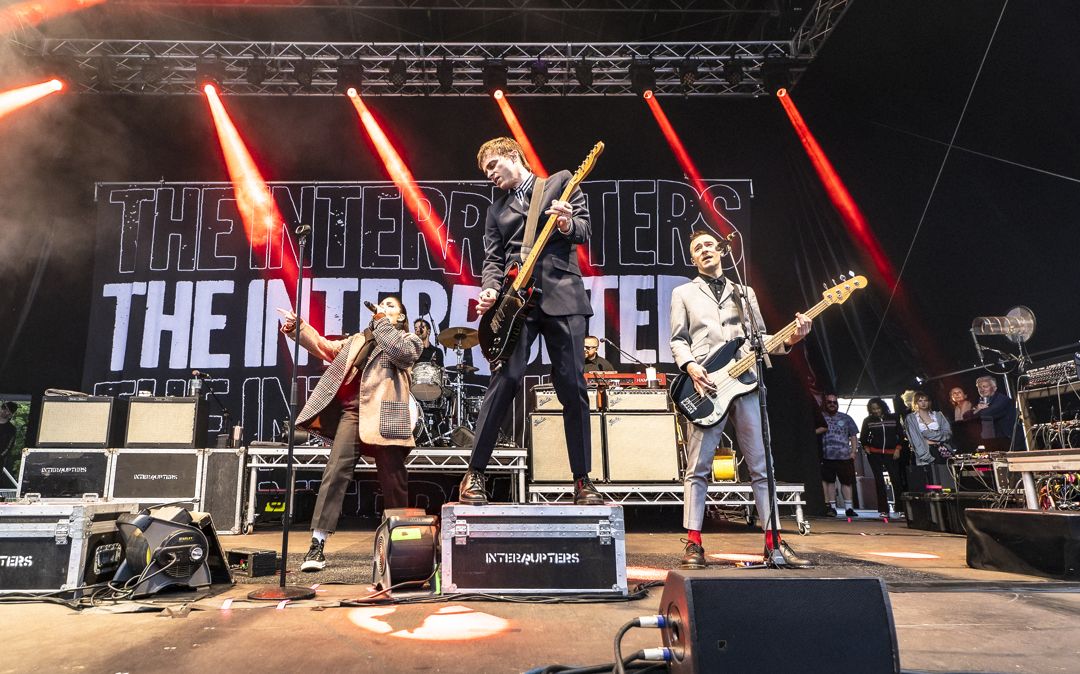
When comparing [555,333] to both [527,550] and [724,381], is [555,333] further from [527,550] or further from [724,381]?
[724,381]

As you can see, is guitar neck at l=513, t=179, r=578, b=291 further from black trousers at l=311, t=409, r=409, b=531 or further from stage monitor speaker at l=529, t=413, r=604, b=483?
stage monitor speaker at l=529, t=413, r=604, b=483

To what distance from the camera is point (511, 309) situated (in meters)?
3.20

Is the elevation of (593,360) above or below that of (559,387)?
above

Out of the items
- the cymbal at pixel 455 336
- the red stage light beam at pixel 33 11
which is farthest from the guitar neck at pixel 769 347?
the red stage light beam at pixel 33 11

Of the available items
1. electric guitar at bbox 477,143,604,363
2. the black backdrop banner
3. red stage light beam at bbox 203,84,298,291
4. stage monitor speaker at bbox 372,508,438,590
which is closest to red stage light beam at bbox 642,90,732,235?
the black backdrop banner

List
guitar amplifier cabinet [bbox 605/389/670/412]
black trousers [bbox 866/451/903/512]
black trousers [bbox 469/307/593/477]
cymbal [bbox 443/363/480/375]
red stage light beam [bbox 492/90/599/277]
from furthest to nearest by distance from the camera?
red stage light beam [bbox 492/90/599/277] → black trousers [bbox 866/451/903/512] → cymbal [bbox 443/363/480/375] → guitar amplifier cabinet [bbox 605/389/670/412] → black trousers [bbox 469/307/593/477]

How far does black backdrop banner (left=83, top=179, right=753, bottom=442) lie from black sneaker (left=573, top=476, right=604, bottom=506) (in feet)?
18.0

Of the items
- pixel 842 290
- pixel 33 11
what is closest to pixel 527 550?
pixel 842 290

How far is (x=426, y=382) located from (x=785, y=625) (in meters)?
6.32

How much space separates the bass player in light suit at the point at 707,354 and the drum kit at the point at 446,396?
3.39m

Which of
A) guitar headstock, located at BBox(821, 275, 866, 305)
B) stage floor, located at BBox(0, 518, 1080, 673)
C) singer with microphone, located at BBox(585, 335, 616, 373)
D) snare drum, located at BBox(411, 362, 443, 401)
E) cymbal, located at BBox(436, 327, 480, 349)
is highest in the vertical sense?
cymbal, located at BBox(436, 327, 480, 349)

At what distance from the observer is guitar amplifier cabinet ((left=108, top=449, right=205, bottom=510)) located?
21.8 ft

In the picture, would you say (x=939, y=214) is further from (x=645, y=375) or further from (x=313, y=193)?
(x=313, y=193)

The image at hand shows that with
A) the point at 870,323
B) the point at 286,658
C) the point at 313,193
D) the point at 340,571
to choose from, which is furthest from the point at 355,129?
the point at 286,658
